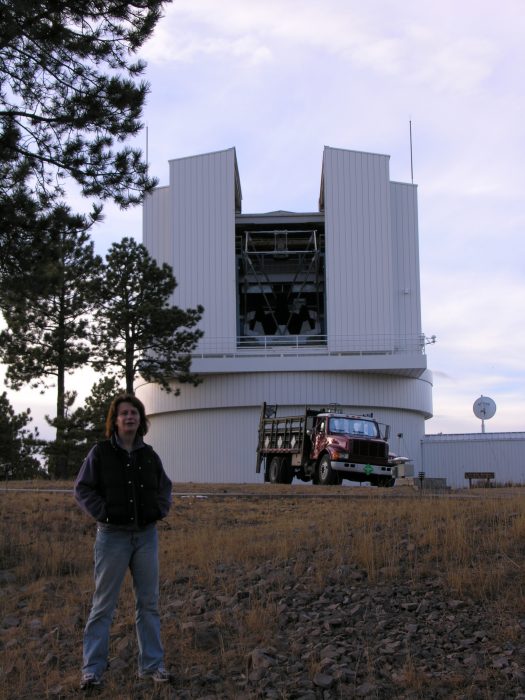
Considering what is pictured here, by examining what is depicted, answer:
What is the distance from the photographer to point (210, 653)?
689 centimetres

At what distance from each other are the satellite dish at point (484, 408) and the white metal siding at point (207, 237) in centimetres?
1190

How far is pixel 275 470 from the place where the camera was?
2888 centimetres

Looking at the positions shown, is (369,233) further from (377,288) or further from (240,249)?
(240,249)

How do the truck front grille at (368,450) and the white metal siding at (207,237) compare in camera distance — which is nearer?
the truck front grille at (368,450)

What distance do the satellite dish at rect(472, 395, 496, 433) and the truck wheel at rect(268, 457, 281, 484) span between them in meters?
15.5

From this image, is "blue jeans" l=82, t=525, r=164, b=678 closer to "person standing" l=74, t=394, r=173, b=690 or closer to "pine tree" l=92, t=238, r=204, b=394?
"person standing" l=74, t=394, r=173, b=690

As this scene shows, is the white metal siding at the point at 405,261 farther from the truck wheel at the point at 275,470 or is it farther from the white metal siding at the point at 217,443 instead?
the truck wheel at the point at 275,470

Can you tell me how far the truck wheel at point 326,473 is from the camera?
24969 millimetres

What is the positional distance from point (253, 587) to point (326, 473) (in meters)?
16.9

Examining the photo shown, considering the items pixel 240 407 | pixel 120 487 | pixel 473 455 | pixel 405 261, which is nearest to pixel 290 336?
pixel 240 407

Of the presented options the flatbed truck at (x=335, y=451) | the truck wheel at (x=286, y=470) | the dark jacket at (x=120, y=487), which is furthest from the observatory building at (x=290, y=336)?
the dark jacket at (x=120, y=487)

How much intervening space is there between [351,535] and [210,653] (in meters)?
3.74

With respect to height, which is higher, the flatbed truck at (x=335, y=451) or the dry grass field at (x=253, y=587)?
the flatbed truck at (x=335, y=451)

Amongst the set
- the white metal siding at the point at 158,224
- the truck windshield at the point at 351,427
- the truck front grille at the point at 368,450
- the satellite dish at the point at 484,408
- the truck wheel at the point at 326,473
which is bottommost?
the truck wheel at the point at 326,473
